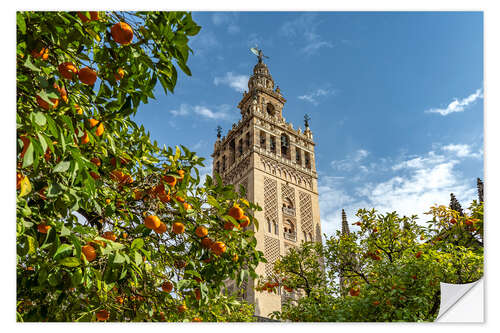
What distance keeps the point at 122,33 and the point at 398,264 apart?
3991 millimetres

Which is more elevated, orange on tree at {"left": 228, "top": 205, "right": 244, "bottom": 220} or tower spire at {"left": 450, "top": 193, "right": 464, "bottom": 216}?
tower spire at {"left": 450, "top": 193, "right": 464, "bottom": 216}

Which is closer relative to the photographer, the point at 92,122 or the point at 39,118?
the point at 39,118

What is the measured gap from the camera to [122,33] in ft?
6.40

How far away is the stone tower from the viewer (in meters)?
14.8

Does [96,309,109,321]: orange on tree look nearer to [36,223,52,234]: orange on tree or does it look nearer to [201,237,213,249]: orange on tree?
[201,237,213,249]: orange on tree

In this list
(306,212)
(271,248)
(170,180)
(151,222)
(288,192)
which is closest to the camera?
(151,222)

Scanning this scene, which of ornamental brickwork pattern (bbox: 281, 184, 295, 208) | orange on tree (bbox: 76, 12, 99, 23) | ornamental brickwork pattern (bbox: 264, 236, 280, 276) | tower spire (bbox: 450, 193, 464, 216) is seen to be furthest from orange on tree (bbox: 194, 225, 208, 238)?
ornamental brickwork pattern (bbox: 281, 184, 295, 208)

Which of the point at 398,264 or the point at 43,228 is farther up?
the point at 43,228

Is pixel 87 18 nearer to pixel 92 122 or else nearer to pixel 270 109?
pixel 92 122

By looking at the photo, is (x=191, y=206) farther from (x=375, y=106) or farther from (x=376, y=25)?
(x=376, y=25)

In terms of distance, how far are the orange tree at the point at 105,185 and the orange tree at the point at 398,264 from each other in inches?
83.3

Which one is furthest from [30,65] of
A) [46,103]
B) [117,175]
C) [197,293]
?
[197,293]

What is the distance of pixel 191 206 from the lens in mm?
2688

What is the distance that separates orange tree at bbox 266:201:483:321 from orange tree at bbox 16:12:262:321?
A: 2.12m
